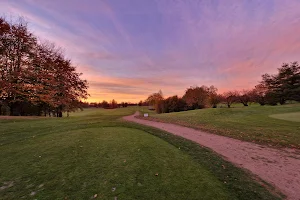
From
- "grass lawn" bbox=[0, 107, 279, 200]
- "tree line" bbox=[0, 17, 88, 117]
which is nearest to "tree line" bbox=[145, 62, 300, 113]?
"tree line" bbox=[0, 17, 88, 117]

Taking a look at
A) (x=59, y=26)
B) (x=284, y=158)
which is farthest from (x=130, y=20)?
(x=284, y=158)

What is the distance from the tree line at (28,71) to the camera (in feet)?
62.5

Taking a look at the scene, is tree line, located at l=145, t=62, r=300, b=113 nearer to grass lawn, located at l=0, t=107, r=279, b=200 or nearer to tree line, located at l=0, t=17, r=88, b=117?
tree line, located at l=0, t=17, r=88, b=117

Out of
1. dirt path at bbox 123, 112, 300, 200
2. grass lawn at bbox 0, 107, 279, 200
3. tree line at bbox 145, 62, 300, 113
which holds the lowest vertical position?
dirt path at bbox 123, 112, 300, 200

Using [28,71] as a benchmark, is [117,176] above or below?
below

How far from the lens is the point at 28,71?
2011 cm

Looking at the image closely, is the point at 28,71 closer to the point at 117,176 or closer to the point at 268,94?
the point at 117,176

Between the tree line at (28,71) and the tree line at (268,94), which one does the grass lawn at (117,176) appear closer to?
the tree line at (28,71)

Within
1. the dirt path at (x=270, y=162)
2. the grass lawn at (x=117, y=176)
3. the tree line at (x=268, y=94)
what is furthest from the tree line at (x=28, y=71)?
the tree line at (x=268, y=94)

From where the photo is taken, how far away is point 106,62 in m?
23.4

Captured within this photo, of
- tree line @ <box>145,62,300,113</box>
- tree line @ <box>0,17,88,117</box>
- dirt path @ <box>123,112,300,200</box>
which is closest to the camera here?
dirt path @ <box>123,112,300,200</box>

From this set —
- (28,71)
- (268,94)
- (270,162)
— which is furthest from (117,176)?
(268,94)

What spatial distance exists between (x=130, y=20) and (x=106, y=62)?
28.1 feet

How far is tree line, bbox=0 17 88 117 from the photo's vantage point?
1906 cm
